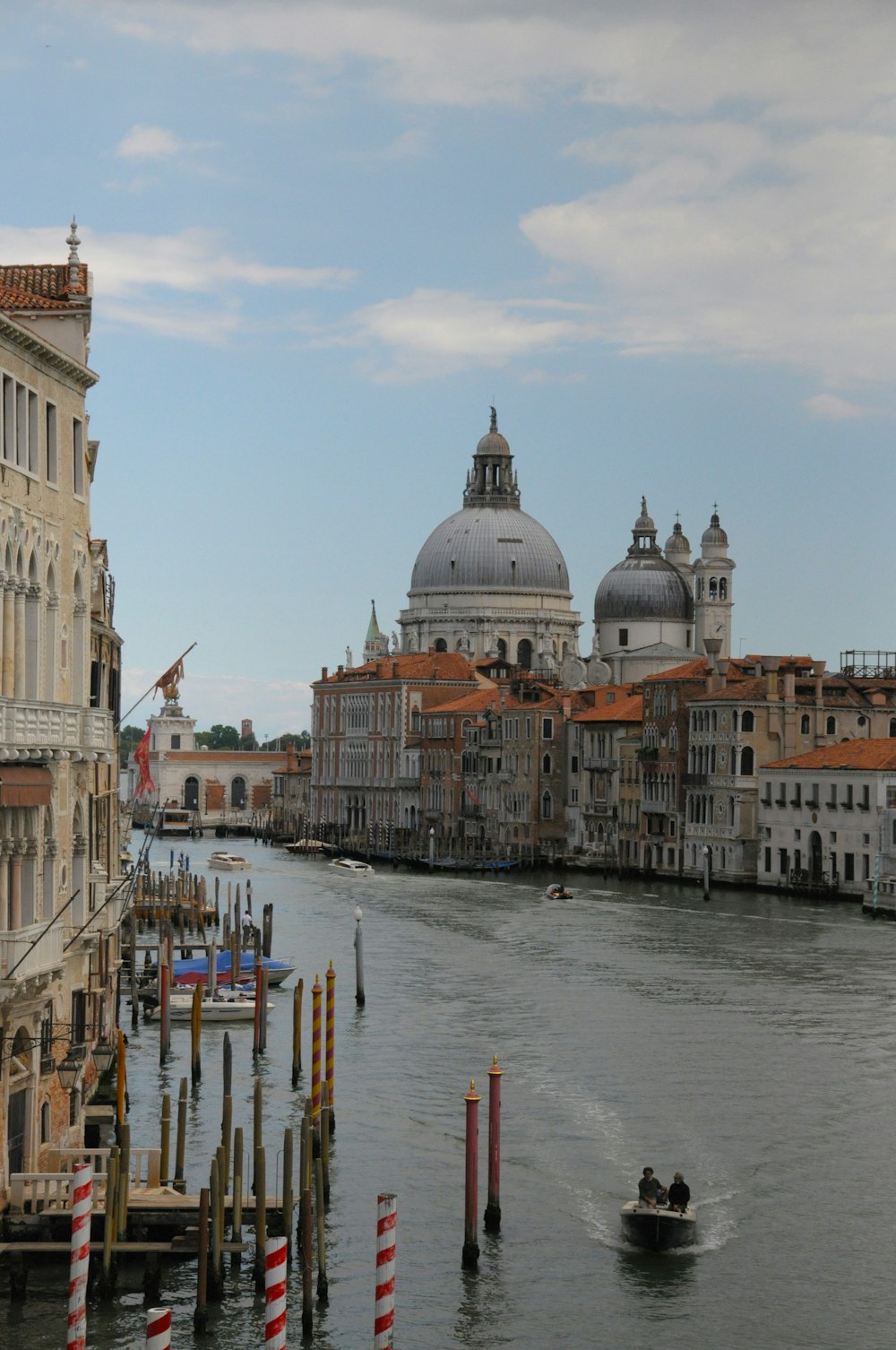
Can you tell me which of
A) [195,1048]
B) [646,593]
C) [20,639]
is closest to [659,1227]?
[20,639]

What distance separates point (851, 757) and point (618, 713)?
18.3 metres

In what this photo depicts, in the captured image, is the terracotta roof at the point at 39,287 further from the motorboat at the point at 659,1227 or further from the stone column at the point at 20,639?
the motorboat at the point at 659,1227

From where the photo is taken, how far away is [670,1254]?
2052 centimetres

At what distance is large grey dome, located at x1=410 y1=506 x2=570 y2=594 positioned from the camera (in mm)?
116625

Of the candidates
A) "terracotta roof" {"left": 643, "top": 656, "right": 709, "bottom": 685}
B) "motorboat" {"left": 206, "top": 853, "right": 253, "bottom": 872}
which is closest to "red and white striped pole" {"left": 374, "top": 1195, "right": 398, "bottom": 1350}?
"terracotta roof" {"left": 643, "top": 656, "right": 709, "bottom": 685}

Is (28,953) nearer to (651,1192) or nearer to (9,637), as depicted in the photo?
(9,637)

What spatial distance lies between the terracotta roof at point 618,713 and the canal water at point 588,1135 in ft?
100.0

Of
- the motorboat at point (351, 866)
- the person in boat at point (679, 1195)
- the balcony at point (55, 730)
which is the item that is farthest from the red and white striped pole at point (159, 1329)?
the motorboat at point (351, 866)

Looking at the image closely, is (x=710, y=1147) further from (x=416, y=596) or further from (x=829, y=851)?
(x=416, y=596)

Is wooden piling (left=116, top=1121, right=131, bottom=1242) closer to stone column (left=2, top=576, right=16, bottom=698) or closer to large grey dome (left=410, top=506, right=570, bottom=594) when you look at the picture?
stone column (left=2, top=576, right=16, bottom=698)

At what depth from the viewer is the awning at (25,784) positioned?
54.5 ft

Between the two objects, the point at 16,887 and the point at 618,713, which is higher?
the point at 618,713

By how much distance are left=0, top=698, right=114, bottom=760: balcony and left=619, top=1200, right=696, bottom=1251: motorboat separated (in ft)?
19.9

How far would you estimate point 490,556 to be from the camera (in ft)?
383
